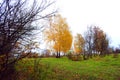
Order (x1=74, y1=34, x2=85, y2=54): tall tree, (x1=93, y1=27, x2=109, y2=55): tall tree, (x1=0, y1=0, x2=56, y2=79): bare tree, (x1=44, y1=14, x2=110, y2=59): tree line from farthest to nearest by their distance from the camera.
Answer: (x1=74, y1=34, x2=85, y2=54): tall tree < (x1=93, y1=27, x2=109, y2=55): tall tree < (x1=44, y1=14, x2=110, y2=59): tree line < (x1=0, y1=0, x2=56, y2=79): bare tree

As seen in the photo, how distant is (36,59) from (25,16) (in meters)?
1.94

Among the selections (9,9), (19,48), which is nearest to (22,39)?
(19,48)

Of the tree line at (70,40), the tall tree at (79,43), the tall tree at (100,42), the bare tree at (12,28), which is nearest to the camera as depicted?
the bare tree at (12,28)

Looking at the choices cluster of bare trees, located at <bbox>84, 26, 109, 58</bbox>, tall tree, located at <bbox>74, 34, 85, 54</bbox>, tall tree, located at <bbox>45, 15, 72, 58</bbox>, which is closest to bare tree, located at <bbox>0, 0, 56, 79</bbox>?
tall tree, located at <bbox>45, 15, 72, 58</bbox>

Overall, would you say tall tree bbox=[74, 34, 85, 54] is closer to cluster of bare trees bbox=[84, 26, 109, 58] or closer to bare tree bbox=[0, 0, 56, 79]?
cluster of bare trees bbox=[84, 26, 109, 58]

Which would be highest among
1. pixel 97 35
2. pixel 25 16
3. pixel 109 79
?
pixel 97 35

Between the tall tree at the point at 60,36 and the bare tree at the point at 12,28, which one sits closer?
the bare tree at the point at 12,28

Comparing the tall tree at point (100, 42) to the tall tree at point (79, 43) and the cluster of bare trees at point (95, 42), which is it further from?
the tall tree at point (79, 43)

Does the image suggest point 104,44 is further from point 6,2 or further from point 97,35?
point 6,2

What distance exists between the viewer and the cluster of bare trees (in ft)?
228

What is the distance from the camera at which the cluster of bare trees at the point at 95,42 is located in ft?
228

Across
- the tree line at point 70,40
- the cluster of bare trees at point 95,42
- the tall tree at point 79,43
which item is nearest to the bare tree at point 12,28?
the tree line at point 70,40

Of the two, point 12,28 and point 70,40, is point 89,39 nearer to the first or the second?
point 70,40

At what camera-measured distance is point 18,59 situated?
11266 millimetres
